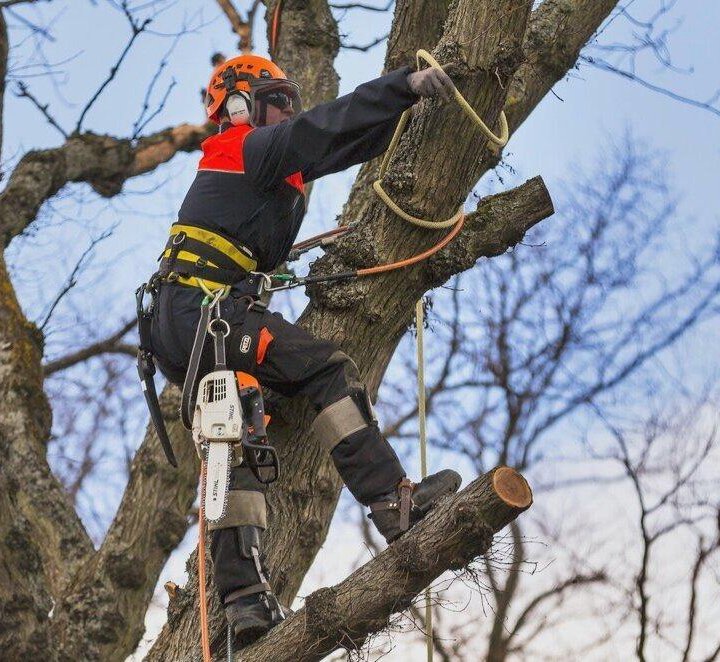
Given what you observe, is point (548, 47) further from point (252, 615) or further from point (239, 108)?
Answer: point (252, 615)

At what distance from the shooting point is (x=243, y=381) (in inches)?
154

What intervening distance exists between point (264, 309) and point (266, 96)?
945 millimetres

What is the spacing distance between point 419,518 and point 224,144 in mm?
1557

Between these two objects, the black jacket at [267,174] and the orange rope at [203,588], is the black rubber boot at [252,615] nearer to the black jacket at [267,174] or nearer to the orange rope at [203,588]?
the orange rope at [203,588]

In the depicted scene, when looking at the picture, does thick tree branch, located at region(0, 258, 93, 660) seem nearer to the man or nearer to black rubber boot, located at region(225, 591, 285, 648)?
the man

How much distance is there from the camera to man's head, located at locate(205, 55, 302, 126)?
4.51 meters

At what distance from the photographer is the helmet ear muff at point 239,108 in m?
4.50

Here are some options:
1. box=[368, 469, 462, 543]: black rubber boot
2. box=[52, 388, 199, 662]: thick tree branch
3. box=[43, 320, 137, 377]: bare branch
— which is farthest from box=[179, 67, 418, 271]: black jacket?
box=[43, 320, 137, 377]: bare branch

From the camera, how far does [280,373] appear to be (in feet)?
13.1

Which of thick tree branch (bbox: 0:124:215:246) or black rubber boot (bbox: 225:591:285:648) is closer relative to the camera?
black rubber boot (bbox: 225:591:285:648)

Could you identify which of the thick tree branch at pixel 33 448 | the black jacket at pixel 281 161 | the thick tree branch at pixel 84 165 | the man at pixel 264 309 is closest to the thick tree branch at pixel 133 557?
the thick tree branch at pixel 33 448

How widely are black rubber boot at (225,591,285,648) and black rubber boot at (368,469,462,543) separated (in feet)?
1.45

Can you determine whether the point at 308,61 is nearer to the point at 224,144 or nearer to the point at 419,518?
the point at 224,144

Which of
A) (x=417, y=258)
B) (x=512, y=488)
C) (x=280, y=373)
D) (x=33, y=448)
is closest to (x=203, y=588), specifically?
(x=280, y=373)
